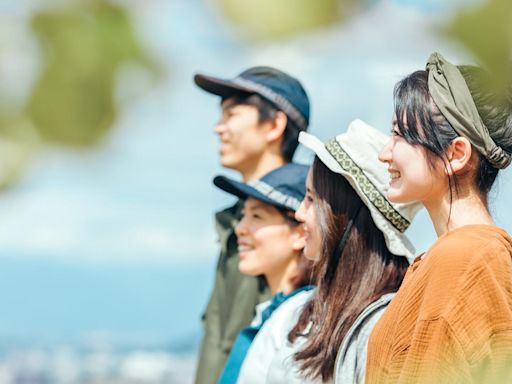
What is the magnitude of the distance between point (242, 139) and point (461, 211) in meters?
1.62

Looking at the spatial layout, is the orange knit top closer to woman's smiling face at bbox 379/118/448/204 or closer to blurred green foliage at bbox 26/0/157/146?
woman's smiling face at bbox 379/118/448/204

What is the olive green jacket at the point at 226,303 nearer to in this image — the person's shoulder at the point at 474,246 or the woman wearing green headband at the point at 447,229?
the woman wearing green headband at the point at 447,229

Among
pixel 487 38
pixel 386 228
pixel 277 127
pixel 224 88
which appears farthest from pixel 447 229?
pixel 224 88

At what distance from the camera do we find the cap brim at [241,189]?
2.54 metres

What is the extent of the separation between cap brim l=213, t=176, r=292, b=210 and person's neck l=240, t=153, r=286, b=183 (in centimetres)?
25

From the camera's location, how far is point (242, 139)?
290 cm

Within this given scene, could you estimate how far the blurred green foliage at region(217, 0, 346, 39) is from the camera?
202mm

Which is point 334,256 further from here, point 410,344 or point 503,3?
point 503,3

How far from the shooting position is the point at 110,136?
0.20 meters

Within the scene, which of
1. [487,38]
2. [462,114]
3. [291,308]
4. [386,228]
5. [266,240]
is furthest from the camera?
[266,240]

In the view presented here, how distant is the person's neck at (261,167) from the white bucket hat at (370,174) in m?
0.96

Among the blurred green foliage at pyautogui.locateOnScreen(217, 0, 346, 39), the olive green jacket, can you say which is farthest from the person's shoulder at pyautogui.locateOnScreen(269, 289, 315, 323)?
the blurred green foliage at pyautogui.locateOnScreen(217, 0, 346, 39)

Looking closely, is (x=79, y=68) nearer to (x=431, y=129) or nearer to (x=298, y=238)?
(x=431, y=129)

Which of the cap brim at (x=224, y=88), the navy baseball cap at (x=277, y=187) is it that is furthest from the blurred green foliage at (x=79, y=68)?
the cap brim at (x=224, y=88)
